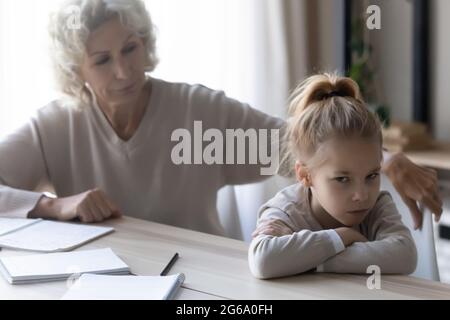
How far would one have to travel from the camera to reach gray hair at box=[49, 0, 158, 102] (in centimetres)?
166

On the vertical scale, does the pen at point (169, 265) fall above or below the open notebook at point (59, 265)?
below

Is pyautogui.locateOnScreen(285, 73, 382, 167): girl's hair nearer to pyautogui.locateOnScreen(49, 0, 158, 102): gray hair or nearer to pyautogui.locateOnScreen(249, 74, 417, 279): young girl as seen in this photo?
pyautogui.locateOnScreen(249, 74, 417, 279): young girl

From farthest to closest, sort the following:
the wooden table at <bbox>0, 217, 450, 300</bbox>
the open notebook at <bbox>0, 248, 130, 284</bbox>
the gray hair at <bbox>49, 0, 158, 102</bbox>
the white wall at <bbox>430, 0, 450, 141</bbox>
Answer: the white wall at <bbox>430, 0, 450, 141</bbox> < the gray hair at <bbox>49, 0, 158, 102</bbox> < the open notebook at <bbox>0, 248, 130, 284</bbox> < the wooden table at <bbox>0, 217, 450, 300</bbox>

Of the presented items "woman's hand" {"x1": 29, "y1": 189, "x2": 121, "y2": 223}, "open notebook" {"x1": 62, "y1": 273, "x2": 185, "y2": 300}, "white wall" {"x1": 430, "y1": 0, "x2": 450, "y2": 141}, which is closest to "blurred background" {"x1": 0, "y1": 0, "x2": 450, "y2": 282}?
"white wall" {"x1": 430, "y1": 0, "x2": 450, "y2": 141}

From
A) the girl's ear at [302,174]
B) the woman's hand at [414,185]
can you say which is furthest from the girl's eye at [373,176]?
the woman's hand at [414,185]

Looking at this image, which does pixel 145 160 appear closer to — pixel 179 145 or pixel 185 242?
pixel 179 145

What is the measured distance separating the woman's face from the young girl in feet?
1.74

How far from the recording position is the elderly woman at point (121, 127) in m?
1.69

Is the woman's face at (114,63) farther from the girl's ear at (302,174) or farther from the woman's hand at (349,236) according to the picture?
the woman's hand at (349,236)

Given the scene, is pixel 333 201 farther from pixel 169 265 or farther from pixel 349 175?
pixel 169 265

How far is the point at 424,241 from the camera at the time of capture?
146 centimetres

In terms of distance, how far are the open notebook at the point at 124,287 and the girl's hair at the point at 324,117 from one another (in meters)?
0.34

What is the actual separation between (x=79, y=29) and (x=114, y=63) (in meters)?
0.12
